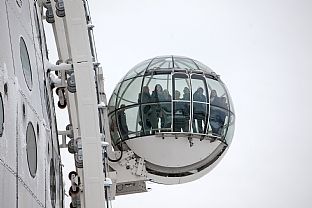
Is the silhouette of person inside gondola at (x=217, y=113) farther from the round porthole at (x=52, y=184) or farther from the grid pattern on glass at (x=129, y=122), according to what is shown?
the round porthole at (x=52, y=184)

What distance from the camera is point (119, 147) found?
60.3 ft

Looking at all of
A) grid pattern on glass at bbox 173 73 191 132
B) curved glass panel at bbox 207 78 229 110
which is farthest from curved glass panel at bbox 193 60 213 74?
grid pattern on glass at bbox 173 73 191 132

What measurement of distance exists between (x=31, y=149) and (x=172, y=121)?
10.4 m

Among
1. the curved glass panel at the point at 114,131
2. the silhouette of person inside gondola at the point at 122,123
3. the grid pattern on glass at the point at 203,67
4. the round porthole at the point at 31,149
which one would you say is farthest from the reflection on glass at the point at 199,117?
the round porthole at the point at 31,149

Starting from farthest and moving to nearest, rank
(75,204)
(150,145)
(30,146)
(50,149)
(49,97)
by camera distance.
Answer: (150,145) → (75,204) → (49,97) → (50,149) → (30,146)

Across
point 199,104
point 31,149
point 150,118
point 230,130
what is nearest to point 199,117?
point 199,104

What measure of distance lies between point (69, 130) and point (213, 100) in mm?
6298

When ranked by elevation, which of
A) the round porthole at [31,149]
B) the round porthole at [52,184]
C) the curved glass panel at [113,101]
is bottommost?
the round porthole at [52,184]

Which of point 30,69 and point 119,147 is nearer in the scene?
point 30,69

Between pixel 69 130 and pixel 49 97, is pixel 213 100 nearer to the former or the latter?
pixel 69 130

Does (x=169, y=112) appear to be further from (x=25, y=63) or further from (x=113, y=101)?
(x=25, y=63)

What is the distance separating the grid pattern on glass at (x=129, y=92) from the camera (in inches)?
734

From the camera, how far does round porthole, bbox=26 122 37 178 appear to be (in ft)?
25.1

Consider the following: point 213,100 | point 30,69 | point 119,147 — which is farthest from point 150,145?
point 30,69
